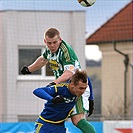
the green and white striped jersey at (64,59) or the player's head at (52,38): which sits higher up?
the player's head at (52,38)

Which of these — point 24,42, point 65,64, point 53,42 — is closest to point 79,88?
point 65,64

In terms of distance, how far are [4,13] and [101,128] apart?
4.76 m

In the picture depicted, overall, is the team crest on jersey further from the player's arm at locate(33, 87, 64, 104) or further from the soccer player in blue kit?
the player's arm at locate(33, 87, 64, 104)

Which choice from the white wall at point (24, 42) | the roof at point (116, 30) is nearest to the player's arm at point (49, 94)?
the white wall at point (24, 42)

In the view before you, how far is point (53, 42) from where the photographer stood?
853cm

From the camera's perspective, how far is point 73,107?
8.73 meters

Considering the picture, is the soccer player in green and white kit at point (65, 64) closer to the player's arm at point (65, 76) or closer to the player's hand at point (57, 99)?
the player's arm at point (65, 76)

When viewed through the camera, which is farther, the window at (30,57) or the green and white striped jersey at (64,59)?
the window at (30,57)

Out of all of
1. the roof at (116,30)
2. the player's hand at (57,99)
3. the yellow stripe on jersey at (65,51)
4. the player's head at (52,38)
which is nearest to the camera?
the player's hand at (57,99)

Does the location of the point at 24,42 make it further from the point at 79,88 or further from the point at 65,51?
the point at 79,88

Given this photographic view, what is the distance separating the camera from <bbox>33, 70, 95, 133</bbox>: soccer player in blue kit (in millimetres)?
8172

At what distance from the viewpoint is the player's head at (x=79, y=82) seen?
26.8ft

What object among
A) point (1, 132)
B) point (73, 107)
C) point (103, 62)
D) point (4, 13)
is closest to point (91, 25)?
point (4, 13)

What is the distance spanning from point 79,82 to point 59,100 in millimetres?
303
